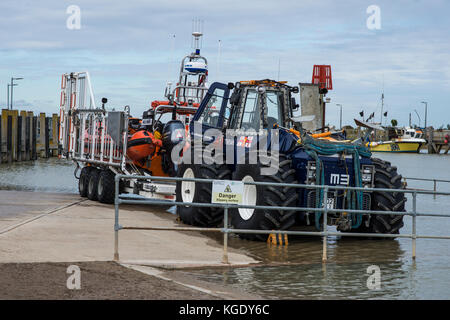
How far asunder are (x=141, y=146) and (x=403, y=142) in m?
93.9

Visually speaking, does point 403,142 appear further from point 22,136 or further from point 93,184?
point 93,184

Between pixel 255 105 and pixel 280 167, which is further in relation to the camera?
pixel 255 105

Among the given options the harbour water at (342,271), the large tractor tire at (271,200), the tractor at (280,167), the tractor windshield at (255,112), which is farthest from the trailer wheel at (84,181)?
the large tractor tire at (271,200)

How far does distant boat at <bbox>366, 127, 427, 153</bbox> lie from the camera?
10600cm

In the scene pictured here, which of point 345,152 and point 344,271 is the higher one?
point 345,152

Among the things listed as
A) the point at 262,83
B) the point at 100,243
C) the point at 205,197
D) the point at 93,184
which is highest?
the point at 262,83

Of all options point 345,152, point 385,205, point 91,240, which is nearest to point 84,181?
point 91,240

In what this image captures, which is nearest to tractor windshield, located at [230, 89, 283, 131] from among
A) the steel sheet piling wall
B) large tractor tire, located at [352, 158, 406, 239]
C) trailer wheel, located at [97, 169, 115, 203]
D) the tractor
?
the tractor

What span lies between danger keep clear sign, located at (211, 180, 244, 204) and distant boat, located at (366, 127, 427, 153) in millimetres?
96504

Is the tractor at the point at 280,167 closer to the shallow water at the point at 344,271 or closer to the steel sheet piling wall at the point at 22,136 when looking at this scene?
the shallow water at the point at 344,271

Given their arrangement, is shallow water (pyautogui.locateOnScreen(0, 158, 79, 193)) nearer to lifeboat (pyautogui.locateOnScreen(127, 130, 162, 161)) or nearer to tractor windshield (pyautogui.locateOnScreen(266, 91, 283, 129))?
lifeboat (pyautogui.locateOnScreen(127, 130, 162, 161))

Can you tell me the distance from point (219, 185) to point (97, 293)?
3.22m

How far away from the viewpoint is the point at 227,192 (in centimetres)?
998
